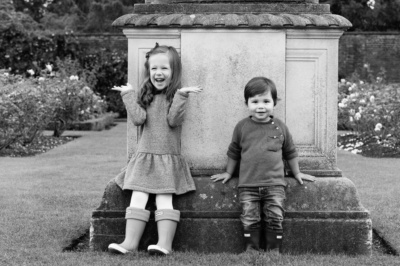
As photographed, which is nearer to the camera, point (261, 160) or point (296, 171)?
point (261, 160)

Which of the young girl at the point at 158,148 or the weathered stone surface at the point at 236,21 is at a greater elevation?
the weathered stone surface at the point at 236,21

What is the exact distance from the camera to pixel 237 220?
430 cm

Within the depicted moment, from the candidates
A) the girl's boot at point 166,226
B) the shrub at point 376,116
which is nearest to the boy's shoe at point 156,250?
the girl's boot at point 166,226

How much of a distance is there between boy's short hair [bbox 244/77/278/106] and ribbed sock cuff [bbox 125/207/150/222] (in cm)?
92

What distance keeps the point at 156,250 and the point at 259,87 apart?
1134mm

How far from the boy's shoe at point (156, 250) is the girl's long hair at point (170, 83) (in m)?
0.88

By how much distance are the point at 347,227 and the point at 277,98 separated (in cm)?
89

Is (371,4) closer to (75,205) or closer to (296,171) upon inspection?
(75,205)

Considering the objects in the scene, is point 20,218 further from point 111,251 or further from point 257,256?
point 257,256

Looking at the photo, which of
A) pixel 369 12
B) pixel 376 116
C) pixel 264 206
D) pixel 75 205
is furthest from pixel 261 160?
pixel 369 12

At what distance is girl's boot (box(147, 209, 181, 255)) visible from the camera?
4.15m

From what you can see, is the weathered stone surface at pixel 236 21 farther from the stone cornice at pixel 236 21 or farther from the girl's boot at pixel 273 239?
the girl's boot at pixel 273 239

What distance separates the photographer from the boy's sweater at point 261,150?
13.8ft

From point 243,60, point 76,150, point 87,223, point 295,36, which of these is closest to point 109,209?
point 87,223
